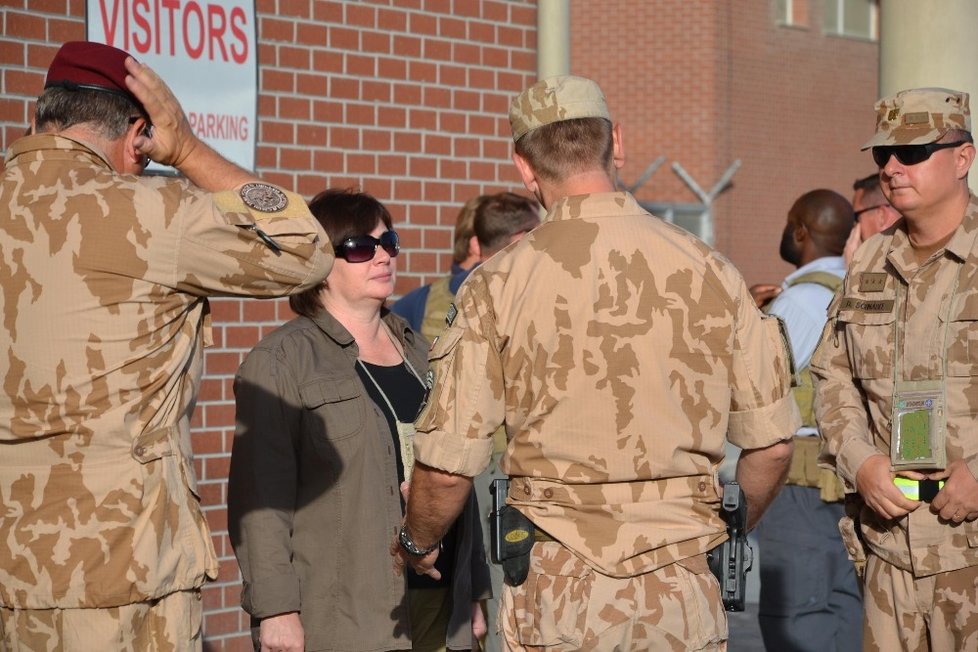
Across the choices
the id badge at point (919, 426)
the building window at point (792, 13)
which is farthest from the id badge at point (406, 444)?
the building window at point (792, 13)

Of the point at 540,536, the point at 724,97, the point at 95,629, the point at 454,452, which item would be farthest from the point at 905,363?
the point at 724,97

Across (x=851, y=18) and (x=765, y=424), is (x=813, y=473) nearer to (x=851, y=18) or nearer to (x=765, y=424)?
(x=765, y=424)

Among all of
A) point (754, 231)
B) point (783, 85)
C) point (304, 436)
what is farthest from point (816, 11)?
point (304, 436)

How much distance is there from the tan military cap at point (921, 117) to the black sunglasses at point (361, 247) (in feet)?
4.99

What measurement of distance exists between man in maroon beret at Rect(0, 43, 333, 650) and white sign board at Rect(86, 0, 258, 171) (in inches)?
103

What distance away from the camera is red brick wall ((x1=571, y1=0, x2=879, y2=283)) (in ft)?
85.7

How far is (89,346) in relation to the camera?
2.99 meters

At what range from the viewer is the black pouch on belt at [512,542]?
10.2 ft

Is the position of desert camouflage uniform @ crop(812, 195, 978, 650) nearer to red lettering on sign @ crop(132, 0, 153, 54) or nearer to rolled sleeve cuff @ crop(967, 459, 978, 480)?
rolled sleeve cuff @ crop(967, 459, 978, 480)

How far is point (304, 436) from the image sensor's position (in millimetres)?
3877

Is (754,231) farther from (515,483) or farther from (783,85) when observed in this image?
(515,483)

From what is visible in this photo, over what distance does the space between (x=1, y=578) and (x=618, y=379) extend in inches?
57.9

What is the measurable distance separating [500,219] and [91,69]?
2.82 meters

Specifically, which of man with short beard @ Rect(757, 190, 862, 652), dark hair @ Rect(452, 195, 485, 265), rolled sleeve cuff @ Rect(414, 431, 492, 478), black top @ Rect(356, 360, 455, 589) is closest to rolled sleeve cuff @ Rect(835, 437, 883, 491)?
black top @ Rect(356, 360, 455, 589)
